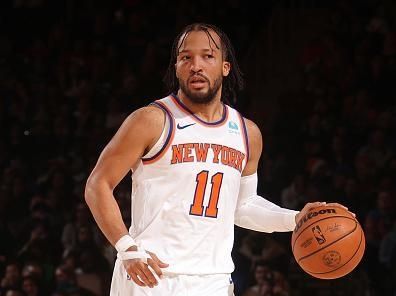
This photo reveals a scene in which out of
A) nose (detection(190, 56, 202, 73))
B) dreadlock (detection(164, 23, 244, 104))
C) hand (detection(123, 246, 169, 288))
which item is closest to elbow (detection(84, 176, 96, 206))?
hand (detection(123, 246, 169, 288))

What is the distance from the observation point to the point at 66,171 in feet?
28.6

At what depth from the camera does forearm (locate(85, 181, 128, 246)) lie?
3.63 m

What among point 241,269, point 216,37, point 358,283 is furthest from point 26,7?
point 216,37

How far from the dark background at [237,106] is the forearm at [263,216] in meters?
2.67

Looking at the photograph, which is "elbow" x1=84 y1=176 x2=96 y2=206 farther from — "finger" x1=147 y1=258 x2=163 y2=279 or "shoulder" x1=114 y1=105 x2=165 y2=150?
"finger" x1=147 y1=258 x2=163 y2=279

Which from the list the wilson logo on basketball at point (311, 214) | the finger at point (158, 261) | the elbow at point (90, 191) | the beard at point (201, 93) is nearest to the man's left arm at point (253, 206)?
the wilson logo on basketball at point (311, 214)

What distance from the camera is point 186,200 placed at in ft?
12.6

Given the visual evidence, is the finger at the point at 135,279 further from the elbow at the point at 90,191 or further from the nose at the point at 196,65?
the nose at the point at 196,65

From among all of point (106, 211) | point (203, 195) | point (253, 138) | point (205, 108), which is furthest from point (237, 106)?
point (106, 211)

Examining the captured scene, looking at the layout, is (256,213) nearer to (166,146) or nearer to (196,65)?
(166,146)

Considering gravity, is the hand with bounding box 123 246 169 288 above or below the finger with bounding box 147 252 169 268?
below

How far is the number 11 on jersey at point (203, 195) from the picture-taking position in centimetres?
386

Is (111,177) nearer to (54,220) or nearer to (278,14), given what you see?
(54,220)

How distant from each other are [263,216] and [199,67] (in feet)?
2.55
